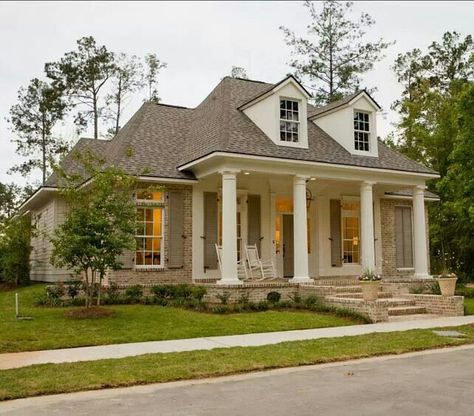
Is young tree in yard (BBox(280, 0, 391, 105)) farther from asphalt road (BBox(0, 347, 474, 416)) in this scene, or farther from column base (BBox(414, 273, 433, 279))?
asphalt road (BBox(0, 347, 474, 416))

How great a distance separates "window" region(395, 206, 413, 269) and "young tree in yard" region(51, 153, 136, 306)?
37.9 feet

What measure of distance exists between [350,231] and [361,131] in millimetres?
3717

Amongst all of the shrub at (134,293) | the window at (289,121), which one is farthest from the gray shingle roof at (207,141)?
the shrub at (134,293)

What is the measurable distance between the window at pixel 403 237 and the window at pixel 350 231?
6.21ft

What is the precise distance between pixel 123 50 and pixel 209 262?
74.7 ft

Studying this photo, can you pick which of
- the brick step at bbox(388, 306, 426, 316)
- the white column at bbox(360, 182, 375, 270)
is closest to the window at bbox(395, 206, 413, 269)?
the white column at bbox(360, 182, 375, 270)

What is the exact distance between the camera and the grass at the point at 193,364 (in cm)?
645

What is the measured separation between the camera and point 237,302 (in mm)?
13828

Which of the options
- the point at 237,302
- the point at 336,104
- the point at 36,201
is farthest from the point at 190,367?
the point at 36,201

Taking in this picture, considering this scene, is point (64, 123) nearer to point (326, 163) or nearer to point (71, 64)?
point (71, 64)

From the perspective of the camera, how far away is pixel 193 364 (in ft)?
24.7

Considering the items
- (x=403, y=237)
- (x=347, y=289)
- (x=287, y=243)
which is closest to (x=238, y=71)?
(x=403, y=237)

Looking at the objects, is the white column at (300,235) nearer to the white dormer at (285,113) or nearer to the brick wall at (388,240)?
the white dormer at (285,113)

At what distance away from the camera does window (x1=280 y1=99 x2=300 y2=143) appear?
54.0 ft
